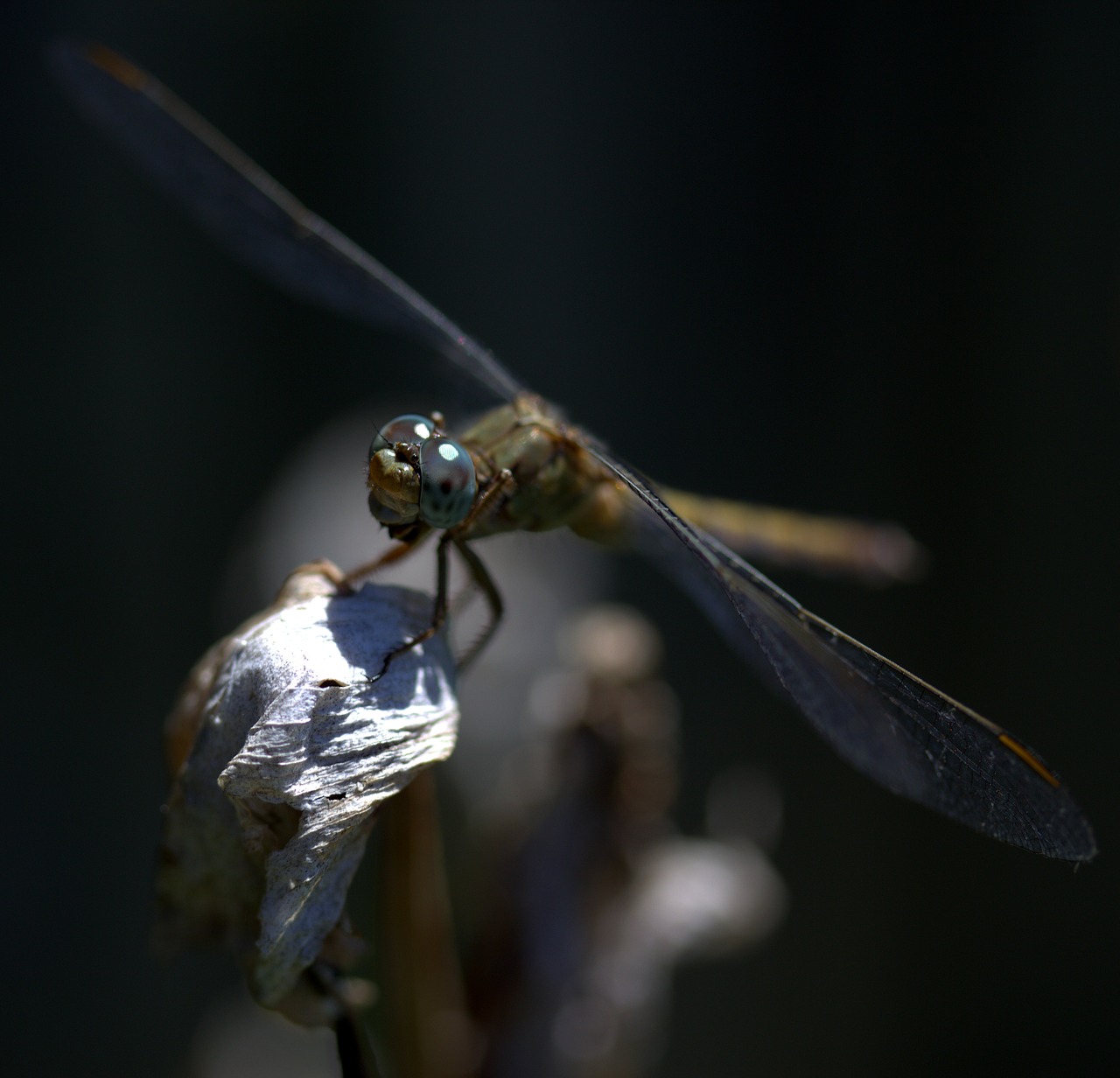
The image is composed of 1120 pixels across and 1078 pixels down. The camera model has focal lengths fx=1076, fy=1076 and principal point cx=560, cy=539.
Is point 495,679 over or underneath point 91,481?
underneath

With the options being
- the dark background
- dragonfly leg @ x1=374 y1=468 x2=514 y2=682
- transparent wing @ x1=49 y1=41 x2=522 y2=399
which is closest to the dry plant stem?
dragonfly leg @ x1=374 y1=468 x2=514 y2=682

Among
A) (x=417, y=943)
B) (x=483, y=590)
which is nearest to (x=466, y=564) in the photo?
(x=483, y=590)

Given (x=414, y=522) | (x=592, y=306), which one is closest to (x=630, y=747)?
(x=414, y=522)

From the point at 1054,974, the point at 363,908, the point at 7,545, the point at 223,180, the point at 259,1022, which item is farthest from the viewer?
the point at 7,545

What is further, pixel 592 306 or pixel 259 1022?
pixel 592 306

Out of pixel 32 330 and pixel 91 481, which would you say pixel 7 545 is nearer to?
pixel 91 481

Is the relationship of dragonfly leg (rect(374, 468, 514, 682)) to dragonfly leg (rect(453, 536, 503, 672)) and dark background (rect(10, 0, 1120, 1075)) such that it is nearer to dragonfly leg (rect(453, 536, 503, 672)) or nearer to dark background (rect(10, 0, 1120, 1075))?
dragonfly leg (rect(453, 536, 503, 672))

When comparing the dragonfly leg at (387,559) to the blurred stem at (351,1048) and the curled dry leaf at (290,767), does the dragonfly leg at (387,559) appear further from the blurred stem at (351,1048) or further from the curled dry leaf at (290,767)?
the blurred stem at (351,1048)

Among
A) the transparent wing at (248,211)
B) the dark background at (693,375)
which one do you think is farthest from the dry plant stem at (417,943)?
the dark background at (693,375)

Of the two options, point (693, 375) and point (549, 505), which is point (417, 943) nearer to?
point (549, 505)
